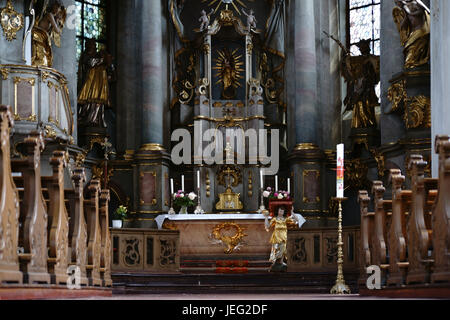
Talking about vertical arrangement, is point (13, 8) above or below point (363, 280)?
above

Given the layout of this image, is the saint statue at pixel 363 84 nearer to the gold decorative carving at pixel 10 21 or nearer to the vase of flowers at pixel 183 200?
the vase of flowers at pixel 183 200

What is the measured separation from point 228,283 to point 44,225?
7.00 m

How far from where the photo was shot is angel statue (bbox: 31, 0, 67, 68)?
56.4 feet

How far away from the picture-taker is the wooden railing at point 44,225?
267 inches

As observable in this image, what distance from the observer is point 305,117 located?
2005cm

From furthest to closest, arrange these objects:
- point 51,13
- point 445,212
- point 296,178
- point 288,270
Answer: point 296,178, point 51,13, point 288,270, point 445,212

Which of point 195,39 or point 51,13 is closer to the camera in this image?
point 51,13

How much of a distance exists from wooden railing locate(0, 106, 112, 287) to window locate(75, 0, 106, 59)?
11.0 meters

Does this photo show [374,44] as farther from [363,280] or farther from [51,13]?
[363,280]

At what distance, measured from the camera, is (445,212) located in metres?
7.15

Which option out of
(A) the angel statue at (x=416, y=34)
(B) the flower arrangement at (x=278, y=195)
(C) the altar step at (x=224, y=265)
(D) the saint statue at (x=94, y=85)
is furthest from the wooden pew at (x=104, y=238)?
(D) the saint statue at (x=94, y=85)

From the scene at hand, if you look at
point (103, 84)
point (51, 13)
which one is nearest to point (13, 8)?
point (51, 13)

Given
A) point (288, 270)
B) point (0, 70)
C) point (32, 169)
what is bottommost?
point (288, 270)
